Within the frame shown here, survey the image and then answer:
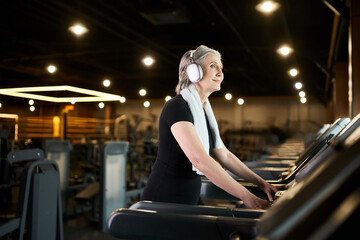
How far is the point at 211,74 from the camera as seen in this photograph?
170 cm

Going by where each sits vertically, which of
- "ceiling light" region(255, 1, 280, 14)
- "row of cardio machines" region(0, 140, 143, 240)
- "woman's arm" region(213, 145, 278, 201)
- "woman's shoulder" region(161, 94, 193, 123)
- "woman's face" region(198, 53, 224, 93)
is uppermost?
"ceiling light" region(255, 1, 280, 14)

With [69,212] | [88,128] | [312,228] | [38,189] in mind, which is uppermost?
[88,128]

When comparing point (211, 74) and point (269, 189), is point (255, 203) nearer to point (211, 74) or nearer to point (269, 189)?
point (269, 189)

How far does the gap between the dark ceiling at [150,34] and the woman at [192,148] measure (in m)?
1.60

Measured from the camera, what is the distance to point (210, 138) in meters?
1.83

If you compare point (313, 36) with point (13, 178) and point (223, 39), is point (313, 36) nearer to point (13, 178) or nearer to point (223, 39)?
point (223, 39)

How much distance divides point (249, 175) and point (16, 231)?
4.75 ft

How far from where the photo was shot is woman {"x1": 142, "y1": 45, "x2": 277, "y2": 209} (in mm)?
1345

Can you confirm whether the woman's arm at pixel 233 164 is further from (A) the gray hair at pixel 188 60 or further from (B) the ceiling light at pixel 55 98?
(B) the ceiling light at pixel 55 98

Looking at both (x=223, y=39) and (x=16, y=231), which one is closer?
(x=16, y=231)

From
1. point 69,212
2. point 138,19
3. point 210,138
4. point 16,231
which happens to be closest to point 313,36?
point 138,19

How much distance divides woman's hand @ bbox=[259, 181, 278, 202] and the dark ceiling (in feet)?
6.50

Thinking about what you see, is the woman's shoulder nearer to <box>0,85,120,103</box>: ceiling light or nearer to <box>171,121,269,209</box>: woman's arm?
<box>171,121,269,209</box>: woman's arm

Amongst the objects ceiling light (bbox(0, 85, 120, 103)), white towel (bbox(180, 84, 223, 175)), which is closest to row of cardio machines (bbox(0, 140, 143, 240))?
ceiling light (bbox(0, 85, 120, 103))
